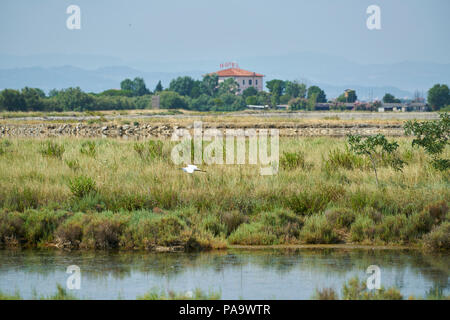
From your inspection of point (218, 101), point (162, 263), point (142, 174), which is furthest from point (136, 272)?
point (218, 101)

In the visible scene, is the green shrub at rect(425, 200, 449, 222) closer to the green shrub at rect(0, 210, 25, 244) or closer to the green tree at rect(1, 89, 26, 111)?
the green shrub at rect(0, 210, 25, 244)

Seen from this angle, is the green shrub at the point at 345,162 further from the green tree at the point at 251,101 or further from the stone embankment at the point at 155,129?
the green tree at the point at 251,101

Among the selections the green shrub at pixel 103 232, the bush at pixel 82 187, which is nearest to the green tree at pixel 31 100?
the bush at pixel 82 187

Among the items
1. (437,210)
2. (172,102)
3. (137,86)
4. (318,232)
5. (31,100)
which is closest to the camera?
(318,232)

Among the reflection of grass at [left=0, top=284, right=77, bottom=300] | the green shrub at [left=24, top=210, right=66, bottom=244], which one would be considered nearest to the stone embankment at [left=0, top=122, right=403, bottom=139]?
the green shrub at [left=24, top=210, right=66, bottom=244]

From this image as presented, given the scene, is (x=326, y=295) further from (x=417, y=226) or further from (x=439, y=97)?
(x=439, y=97)

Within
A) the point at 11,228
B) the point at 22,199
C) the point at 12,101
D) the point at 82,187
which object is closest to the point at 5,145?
the point at 22,199

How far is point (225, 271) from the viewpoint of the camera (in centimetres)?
971

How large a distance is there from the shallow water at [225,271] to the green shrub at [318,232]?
→ 1.79 ft

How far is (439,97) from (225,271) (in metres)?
144

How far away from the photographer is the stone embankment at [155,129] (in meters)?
35.8

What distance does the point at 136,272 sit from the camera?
968 centimetres

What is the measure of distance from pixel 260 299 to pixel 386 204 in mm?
5739
